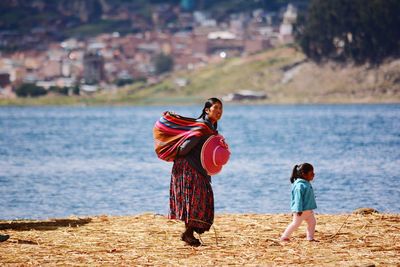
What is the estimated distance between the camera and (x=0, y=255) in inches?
549

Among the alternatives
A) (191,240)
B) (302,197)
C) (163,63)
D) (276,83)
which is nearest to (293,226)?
(302,197)

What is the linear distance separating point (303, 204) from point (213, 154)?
1.26m

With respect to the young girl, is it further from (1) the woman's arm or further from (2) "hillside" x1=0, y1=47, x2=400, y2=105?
(2) "hillside" x1=0, y1=47, x2=400, y2=105

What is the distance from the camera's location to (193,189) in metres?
14.8

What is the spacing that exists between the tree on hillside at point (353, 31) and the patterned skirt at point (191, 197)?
118 meters

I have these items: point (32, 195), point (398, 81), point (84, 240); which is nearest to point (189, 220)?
point (84, 240)

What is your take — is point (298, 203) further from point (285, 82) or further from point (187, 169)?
point (285, 82)

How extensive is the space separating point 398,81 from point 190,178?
11489cm

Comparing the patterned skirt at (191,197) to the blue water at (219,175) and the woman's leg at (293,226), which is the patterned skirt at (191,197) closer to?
the woman's leg at (293,226)

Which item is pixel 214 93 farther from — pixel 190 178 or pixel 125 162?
pixel 190 178

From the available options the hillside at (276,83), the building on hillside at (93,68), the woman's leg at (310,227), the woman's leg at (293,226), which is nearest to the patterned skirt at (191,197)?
the woman's leg at (293,226)

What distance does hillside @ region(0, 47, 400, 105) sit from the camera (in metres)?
130

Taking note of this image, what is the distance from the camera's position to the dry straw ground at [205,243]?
13.5 m

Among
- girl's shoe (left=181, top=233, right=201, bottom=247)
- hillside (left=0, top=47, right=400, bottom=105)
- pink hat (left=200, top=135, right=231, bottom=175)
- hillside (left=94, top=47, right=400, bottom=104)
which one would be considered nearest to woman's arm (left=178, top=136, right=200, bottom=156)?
pink hat (left=200, top=135, right=231, bottom=175)
